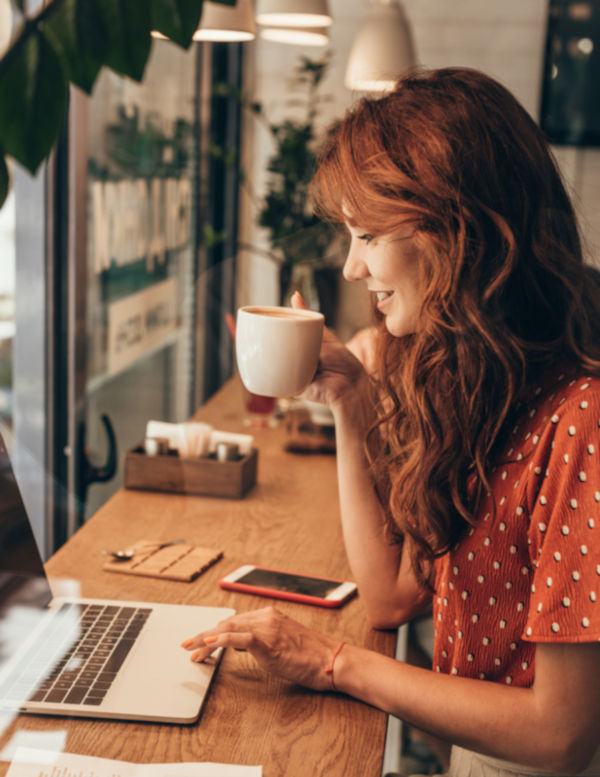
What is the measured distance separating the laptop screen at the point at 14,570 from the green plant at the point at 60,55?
0.51 meters

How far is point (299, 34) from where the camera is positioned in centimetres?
233

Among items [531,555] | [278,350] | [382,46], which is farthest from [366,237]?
[382,46]

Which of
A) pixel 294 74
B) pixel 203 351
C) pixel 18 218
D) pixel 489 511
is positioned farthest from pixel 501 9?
pixel 489 511

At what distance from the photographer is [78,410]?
5.88 ft

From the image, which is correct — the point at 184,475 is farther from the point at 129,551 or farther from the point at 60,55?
the point at 60,55

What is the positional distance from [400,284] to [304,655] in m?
0.43

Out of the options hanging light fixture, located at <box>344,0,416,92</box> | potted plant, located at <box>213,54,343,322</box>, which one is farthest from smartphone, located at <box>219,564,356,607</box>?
potted plant, located at <box>213,54,343,322</box>

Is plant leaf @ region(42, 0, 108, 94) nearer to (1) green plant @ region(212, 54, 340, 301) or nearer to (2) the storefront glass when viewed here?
(2) the storefront glass

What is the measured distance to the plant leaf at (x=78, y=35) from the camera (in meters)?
0.38

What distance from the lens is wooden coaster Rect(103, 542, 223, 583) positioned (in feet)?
3.63

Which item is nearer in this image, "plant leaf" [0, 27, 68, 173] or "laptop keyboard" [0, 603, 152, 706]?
"plant leaf" [0, 27, 68, 173]

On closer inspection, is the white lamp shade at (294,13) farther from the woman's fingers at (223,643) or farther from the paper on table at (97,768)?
the paper on table at (97,768)

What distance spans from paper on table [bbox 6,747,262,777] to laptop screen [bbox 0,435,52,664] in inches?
4.2

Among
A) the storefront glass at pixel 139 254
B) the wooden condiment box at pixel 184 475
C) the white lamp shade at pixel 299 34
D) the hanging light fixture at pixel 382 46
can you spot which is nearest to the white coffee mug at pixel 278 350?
the wooden condiment box at pixel 184 475
